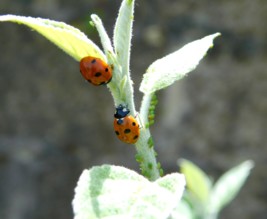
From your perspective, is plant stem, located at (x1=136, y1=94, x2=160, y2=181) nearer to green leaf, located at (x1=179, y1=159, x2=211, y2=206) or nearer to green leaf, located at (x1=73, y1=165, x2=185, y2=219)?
green leaf, located at (x1=73, y1=165, x2=185, y2=219)

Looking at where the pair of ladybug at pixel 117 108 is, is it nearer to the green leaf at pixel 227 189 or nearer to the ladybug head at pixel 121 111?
the ladybug head at pixel 121 111

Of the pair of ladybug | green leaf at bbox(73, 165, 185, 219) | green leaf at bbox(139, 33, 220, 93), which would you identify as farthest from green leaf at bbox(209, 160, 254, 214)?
green leaf at bbox(73, 165, 185, 219)

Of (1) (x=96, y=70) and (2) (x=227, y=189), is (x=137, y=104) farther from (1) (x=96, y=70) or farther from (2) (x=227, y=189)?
(1) (x=96, y=70)

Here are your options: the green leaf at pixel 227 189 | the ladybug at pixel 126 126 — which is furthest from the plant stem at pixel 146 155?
the green leaf at pixel 227 189

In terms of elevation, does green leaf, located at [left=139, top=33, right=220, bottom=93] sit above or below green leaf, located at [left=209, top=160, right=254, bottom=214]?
below

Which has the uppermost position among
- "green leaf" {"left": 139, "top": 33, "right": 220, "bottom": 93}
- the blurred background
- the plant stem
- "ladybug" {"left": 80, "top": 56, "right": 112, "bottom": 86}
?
the blurred background

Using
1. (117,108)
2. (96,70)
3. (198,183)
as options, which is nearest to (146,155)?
(117,108)

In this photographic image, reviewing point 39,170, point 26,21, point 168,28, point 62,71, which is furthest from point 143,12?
point 26,21
